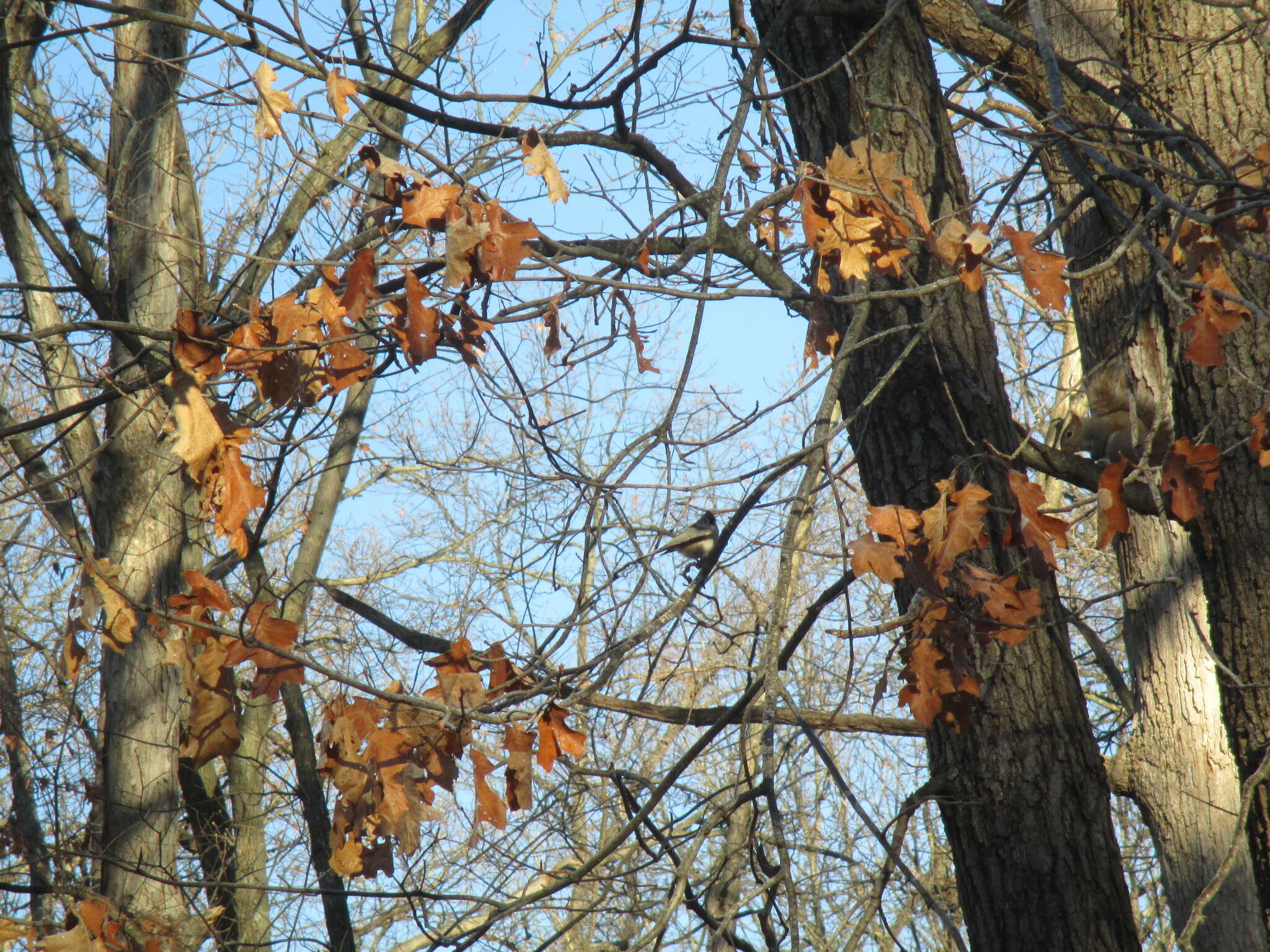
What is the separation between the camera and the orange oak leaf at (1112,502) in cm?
241

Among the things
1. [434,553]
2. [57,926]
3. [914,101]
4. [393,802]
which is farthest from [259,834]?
[914,101]

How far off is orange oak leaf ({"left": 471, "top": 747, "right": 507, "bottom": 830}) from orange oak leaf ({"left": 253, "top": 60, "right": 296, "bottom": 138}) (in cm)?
143

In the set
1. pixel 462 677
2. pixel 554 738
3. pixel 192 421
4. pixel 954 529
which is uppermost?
pixel 192 421

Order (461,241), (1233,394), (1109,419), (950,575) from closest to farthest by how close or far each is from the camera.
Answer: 1. (461,241)
2. (950,575)
3. (1233,394)
4. (1109,419)

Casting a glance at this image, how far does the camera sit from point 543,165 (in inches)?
92.2

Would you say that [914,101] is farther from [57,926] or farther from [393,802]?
[57,926]

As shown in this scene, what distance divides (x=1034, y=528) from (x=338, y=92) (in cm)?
176

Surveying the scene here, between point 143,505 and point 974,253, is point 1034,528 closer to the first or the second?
A: point 974,253

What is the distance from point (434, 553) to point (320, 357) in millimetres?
8412

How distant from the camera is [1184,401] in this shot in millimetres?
3467

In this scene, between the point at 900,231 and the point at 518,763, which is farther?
the point at 900,231

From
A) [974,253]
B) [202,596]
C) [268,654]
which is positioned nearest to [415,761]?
[268,654]

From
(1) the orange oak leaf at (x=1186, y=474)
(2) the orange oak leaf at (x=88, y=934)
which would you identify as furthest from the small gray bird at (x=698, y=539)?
(2) the orange oak leaf at (x=88, y=934)

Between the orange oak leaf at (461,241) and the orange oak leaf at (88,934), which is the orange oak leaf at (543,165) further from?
the orange oak leaf at (88,934)
